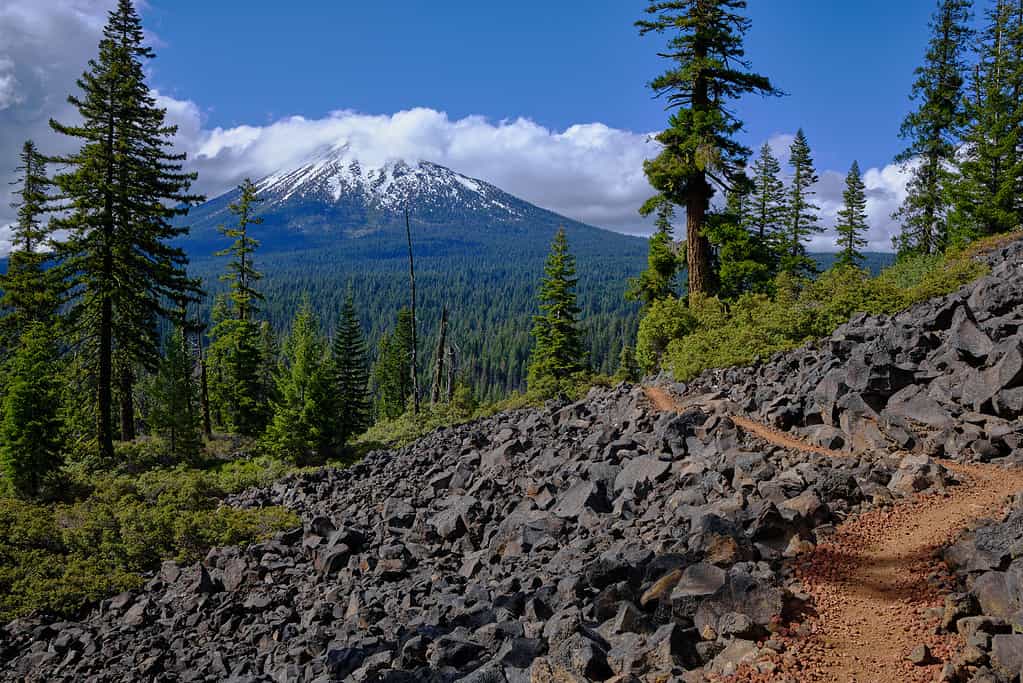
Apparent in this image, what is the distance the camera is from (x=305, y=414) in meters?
23.4

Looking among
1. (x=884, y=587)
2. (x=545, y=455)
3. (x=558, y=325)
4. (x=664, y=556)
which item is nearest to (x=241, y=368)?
(x=558, y=325)

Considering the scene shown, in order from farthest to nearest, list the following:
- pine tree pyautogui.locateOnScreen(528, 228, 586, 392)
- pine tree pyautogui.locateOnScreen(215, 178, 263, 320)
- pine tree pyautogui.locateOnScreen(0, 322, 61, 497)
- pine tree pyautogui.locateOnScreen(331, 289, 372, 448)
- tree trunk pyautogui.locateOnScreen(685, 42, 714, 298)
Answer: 1. pine tree pyautogui.locateOnScreen(331, 289, 372, 448)
2. pine tree pyautogui.locateOnScreen(528, 228, 586, 392)
3. pine tree pyautogui.locateOnScreen(215, 178, 263, 320)
4. tree trunk pyautogui.locateOnScreen(685, 42, 714, 298)
5. pine tree pyautogui.locateOnScreen(0, 322, 61, 497)

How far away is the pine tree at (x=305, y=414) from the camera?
912 inches

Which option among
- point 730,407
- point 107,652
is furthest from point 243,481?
point 730,407

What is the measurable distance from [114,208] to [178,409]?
456 inches

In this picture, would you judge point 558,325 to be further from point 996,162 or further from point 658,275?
point 996,162

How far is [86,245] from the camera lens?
70.6 ft

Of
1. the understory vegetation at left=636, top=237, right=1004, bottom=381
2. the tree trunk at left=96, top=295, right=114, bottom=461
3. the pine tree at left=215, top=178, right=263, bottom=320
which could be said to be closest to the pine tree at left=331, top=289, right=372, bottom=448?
the pine tree at left=215, top=178, right=263, bottom=320

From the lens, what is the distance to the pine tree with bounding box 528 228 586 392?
→ 113ft

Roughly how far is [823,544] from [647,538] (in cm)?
196

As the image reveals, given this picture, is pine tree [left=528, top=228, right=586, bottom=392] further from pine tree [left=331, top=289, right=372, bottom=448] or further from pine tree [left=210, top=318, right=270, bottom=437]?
pine tree [left=210, top=318, right=270, bottom=437]

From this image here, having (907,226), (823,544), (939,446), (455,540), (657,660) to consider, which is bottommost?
(455,540)

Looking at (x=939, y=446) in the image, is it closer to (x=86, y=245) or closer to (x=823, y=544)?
(x=823, y=544)

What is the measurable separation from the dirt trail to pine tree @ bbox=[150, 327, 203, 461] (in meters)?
23.9
